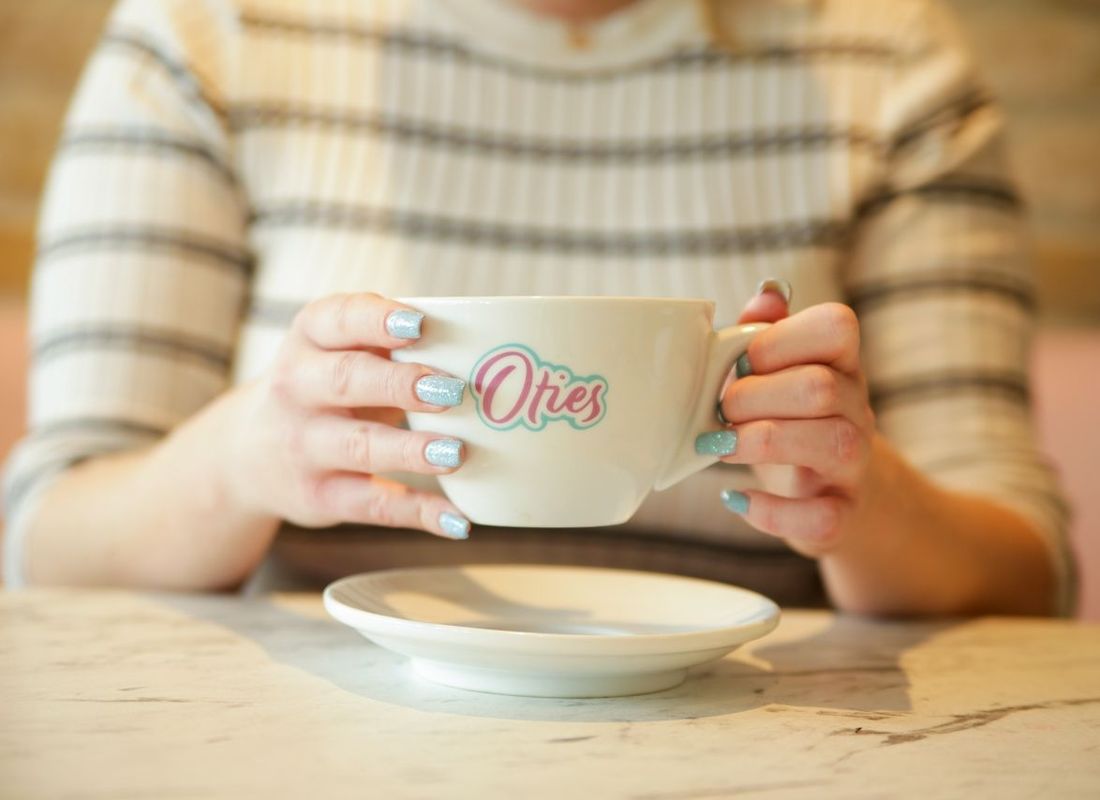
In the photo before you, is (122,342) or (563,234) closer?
(122,342)

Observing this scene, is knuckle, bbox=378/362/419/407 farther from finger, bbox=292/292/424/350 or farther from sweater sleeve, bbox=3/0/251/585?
sweater sleeve, bbox=3/0/251/585

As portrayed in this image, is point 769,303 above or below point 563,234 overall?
below

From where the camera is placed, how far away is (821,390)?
569mm

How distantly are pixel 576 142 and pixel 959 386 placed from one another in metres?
0.41

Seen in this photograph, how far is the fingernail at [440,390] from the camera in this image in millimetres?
501

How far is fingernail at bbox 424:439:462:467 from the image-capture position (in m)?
0.52

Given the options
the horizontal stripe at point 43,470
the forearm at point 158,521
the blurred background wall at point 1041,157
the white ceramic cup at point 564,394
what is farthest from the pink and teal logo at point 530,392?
the blurred background wall at point 1041,157

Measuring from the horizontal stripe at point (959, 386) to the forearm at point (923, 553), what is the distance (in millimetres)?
143

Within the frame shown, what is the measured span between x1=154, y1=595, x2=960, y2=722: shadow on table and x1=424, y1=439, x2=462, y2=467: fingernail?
10 cm

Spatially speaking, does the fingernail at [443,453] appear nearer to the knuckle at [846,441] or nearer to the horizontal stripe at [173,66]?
the knuckle at [846,441]

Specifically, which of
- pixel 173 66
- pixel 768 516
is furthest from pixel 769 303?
pixel 173 66

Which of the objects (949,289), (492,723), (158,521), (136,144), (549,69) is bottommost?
(492,723)

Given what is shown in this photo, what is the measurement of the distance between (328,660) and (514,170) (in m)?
0.61

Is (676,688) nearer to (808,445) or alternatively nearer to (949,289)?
(808,445)
